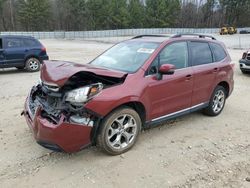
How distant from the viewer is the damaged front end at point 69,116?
11.6 feet

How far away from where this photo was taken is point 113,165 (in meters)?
3.84

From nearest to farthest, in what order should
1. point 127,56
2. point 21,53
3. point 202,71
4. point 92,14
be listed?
1. point 127,56
2. point 202,71
3. point 21,53
4. point 92,14

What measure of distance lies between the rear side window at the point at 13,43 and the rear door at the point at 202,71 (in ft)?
27.9

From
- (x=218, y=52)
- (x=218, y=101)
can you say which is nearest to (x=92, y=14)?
(x=218, y=52)

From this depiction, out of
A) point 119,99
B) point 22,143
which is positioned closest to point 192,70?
point 119,99

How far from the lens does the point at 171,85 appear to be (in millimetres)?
4609

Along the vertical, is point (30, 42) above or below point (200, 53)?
below

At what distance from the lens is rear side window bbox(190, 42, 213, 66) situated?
5.17 meters

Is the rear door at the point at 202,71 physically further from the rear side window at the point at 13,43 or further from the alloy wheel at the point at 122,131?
the rear side window at the point at 13,43

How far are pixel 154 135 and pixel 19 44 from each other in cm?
879

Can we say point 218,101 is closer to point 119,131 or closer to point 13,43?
point 119,131

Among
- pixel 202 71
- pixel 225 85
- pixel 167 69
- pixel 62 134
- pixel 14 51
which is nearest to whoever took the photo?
pixel 62 134

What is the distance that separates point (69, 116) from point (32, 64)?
29.5ft

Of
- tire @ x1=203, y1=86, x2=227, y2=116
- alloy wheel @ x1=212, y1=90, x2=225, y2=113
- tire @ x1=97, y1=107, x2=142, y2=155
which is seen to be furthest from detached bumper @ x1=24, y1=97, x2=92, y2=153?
alloy wheel @ x1=212, y1=90, x2=225, y2=113
